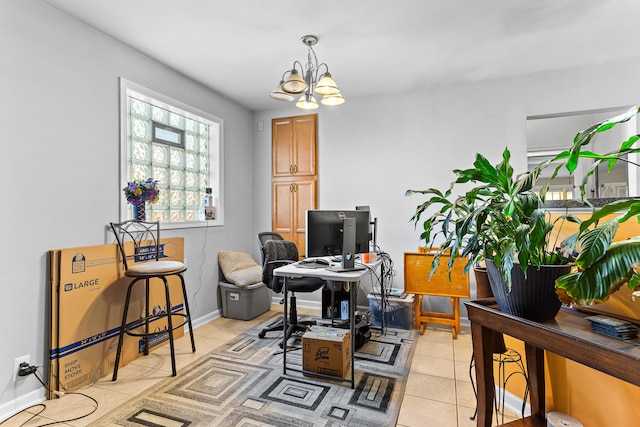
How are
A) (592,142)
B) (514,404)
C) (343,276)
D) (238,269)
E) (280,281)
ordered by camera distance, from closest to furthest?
(514,404) → (343,276) → (280,281) → (238,269) → (592,142)

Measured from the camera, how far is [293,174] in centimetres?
434

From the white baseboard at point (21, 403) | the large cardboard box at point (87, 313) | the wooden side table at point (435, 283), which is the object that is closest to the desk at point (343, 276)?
the wooden side table at point (435, 283)

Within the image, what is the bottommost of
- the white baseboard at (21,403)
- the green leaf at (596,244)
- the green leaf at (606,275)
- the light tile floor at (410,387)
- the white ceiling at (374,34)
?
the light tile floor at (410,387)

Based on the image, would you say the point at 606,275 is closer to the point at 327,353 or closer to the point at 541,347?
the point at 541,347

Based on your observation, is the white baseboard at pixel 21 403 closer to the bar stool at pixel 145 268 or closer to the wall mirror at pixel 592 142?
the bar stool at pixel 145 268

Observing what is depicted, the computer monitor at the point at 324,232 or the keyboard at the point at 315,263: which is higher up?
the computer monitor at the point at 324,232

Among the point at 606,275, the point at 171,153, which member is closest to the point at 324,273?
the point at 606,275

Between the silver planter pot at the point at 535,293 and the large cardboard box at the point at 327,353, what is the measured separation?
1336 mm

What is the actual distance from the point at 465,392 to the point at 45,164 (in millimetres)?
3233

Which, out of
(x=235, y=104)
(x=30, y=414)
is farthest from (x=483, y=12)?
(x=30, y=414)

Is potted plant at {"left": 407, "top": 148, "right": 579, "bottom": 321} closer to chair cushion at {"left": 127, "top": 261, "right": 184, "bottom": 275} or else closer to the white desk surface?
the white desk surface

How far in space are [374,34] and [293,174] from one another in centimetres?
210

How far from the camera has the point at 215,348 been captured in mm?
2951

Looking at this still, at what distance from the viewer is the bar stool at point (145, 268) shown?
2.41 metres
